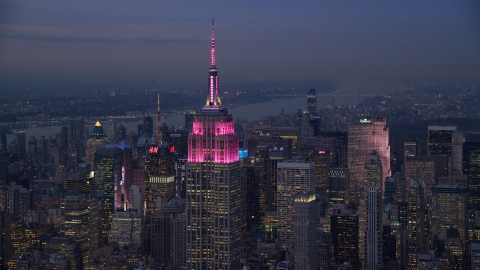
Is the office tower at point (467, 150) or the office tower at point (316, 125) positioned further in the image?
the office tower at point (316, 125)

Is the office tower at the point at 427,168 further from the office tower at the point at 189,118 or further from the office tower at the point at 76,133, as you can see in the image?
the office tower at the point at 76,133

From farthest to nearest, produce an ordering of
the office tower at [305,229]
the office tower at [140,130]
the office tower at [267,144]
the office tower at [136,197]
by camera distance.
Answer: the office tower at [136,197] → the office tower at [267,144] → the office tower at [140,130] → the office tower at [305,229]

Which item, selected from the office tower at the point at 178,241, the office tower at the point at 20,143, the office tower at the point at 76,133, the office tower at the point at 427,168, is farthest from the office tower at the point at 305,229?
the office tower at the point at 20,143

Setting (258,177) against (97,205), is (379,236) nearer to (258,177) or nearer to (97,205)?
(258,177)

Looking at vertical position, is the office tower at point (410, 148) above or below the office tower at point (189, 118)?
below

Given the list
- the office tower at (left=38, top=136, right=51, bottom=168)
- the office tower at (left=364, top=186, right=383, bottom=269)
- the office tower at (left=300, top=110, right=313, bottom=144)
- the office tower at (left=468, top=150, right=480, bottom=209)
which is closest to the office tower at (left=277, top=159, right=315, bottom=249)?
the office tower at (left=300, top=110, right=313, bottom=144)

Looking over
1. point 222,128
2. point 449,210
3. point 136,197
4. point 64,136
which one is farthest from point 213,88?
point 136,197

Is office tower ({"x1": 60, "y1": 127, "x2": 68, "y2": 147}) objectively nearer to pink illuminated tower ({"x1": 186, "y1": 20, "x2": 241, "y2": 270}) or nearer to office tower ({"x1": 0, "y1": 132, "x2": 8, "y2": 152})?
office tower ({"x1": 0, "y1": 132, "x2": 8, "y2": 152})
